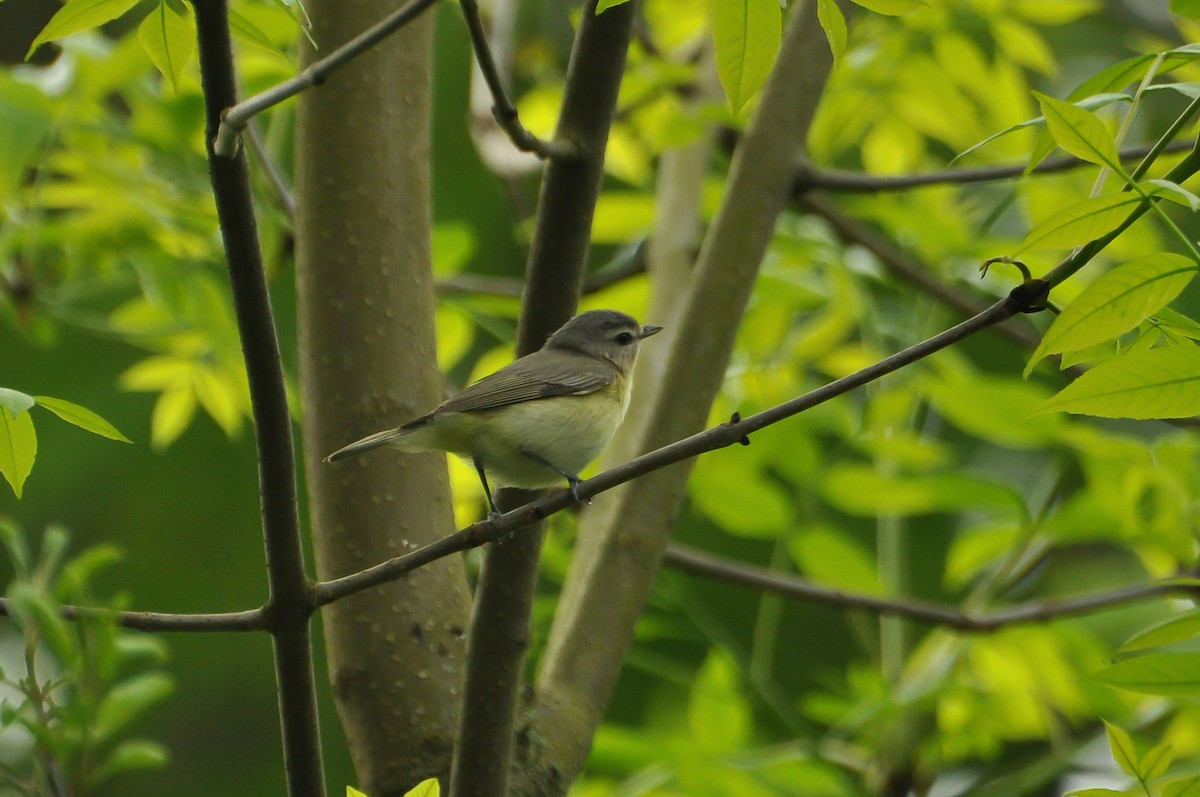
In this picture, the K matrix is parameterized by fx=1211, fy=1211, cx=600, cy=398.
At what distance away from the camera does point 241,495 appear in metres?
6.56

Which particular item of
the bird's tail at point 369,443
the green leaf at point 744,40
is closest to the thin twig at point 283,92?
the green leaf at point 744,40

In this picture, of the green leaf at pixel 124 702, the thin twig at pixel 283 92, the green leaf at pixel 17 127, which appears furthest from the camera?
the green leaf at pixel 17 127

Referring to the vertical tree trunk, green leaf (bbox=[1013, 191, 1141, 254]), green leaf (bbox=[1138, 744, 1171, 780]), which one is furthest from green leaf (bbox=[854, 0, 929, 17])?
the vertical tree trunk

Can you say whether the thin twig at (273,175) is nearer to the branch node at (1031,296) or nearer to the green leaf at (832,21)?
the green leaf at (832,21)

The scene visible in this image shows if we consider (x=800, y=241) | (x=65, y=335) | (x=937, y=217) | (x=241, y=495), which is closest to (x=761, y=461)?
(x=800, y=241)

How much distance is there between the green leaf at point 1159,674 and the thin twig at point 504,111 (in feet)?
3.65

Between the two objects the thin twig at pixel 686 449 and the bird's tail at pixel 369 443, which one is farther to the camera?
the bird's tail at pixel 369 443

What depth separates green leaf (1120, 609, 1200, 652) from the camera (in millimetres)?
1535

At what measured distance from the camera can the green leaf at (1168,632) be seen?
1535 millimetres

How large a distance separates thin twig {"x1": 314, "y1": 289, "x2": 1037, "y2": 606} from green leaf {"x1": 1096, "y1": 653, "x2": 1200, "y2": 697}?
0.44m

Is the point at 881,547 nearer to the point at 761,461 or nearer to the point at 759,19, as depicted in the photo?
the point at 761,461

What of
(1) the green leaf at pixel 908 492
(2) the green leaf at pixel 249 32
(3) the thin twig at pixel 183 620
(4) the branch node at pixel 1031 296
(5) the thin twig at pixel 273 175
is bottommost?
(3) the thin twig at pixel 183 620

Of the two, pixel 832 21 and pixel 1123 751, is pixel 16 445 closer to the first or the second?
pixel 832 21

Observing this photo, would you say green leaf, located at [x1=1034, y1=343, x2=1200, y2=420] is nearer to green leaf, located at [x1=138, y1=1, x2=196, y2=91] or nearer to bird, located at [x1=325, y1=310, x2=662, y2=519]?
green leaf, located at [x1=138, y1=1, x2=196, y2=91]
